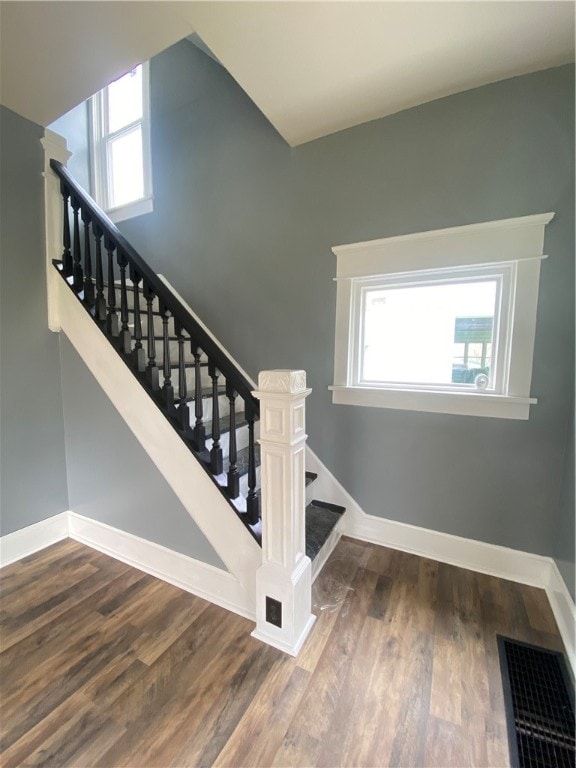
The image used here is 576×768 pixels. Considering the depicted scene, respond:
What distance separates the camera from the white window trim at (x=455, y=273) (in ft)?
5.39

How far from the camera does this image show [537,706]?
1150 mm

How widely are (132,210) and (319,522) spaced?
314cm

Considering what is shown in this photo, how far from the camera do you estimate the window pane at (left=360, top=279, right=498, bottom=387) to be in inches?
72.3

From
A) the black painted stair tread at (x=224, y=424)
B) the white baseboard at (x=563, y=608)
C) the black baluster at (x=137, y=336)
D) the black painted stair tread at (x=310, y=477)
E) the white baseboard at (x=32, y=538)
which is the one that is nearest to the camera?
the white baseboard at (x=563, y=608)

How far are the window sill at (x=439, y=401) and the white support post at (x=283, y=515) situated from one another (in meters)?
0.84

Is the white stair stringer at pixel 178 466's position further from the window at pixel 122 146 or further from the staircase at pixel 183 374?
the window at pixel 122 146

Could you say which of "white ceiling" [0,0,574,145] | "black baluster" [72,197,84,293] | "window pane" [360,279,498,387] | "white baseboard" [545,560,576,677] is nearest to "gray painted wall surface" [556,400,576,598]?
"white baseboard" [545,560,576,677]

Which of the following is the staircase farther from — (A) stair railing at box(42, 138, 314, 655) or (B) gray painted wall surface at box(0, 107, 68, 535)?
(B) gray painted wall surface at box(0, 107, 68, 535)

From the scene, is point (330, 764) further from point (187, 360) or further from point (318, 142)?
point (318, 142)

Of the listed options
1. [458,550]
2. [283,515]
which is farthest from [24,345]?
[458,550]

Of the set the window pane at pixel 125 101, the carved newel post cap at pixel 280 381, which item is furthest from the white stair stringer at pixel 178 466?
the window pane at pixel 125 101

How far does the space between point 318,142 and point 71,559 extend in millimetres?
3093

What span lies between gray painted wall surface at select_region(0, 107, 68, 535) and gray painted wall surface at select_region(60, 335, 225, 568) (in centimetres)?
12

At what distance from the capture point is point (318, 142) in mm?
2078
